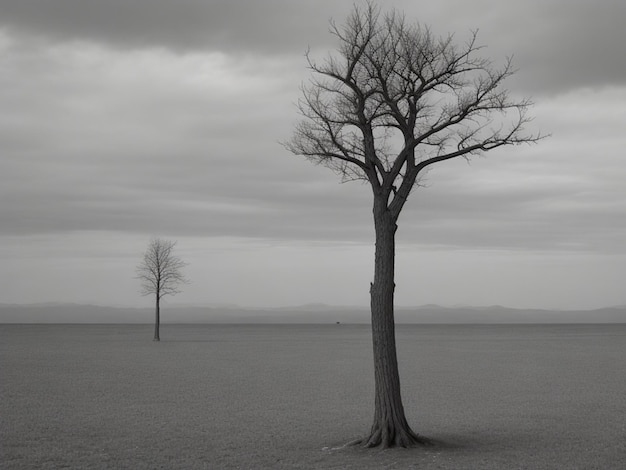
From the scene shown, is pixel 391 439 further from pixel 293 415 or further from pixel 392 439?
pixel 293 415

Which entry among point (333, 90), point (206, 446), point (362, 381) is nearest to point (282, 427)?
point (206, 446)

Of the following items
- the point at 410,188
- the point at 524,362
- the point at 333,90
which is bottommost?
the point at 524,362

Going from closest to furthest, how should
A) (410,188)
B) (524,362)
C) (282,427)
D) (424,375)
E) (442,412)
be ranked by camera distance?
(410,188) → (282,427) → (442,412) → (424,375) → (524,362)

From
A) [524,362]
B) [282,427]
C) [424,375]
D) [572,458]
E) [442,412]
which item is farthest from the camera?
[524,362]

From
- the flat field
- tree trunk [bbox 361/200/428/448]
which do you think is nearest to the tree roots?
tree trunk [bbox 361/200/428/448]

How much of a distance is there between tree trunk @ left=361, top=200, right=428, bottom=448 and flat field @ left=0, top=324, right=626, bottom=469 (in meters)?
0.56

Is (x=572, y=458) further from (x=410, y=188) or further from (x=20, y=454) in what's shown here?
(x=20, y=454)

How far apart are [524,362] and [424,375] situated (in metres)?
12.7

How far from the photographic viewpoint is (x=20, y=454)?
17.8 m

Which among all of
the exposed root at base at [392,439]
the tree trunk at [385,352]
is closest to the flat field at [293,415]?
the exposed root at base at [392,439]

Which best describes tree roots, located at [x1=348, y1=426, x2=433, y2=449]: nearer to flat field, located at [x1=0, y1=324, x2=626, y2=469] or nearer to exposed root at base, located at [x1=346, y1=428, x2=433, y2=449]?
exposed root at base, located at [x1=346, y1=428, x2=433, y2=449]

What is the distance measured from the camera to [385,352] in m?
18.0

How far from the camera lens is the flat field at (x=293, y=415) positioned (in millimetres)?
17234

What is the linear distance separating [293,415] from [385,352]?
7.66 m
